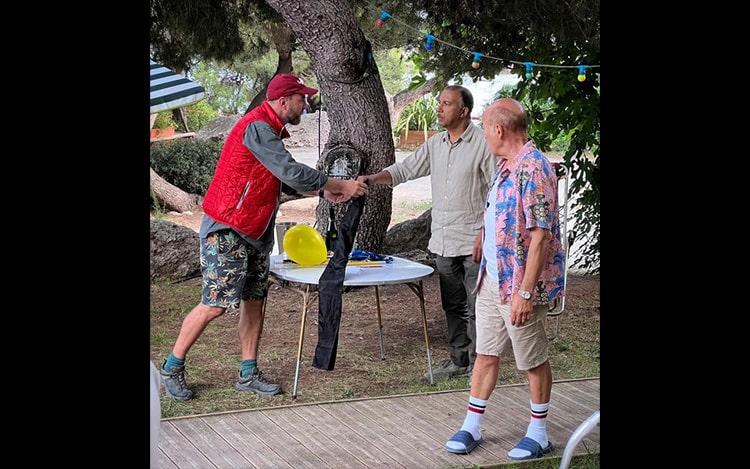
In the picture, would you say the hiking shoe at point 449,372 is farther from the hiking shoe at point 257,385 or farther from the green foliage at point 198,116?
the green foliage at point 198,116

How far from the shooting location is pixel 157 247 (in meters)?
7.91

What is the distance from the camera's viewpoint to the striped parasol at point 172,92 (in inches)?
220

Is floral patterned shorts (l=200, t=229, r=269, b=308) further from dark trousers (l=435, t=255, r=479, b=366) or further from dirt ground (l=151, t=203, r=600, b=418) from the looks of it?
dark trousers (l=435, t=255, r=479, b=366)

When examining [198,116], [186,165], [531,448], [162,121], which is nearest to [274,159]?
[531,448]

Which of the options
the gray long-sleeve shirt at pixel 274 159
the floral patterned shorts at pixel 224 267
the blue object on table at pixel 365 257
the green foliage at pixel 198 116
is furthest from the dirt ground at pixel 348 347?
the green foliage at pixel 198 116

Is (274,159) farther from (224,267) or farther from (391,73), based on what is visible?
(391,73)

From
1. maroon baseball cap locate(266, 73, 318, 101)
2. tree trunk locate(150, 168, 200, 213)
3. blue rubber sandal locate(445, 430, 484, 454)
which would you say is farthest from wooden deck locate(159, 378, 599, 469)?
tree trunk locate(150, 168, 200, 213)

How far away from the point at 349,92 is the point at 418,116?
8.28m

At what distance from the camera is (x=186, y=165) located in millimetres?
12547

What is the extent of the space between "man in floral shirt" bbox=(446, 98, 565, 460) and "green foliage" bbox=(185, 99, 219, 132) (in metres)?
12.0
